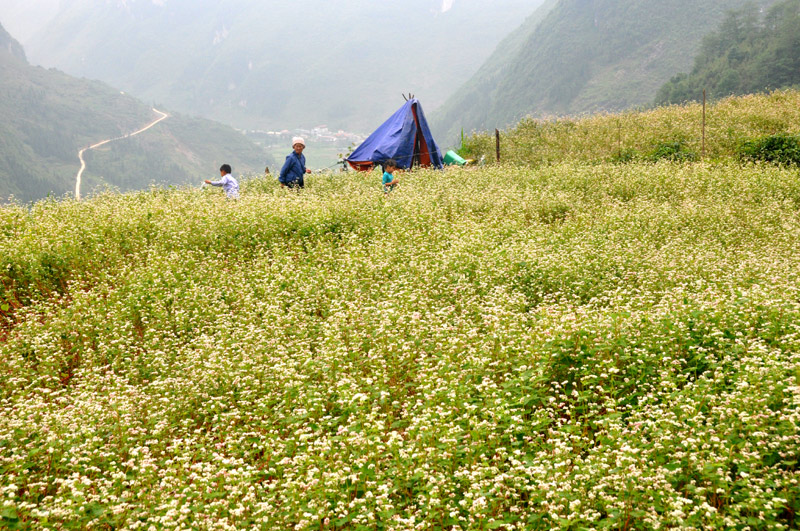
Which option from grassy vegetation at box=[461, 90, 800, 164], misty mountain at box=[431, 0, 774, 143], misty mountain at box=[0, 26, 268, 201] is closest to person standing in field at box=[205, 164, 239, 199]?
grassy vegetation at box=[461, 90, 800, 164]

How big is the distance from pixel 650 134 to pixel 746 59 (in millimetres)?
60847

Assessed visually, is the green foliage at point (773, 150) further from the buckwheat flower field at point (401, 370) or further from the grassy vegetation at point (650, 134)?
the buckwheat flower field at point (401, 370)

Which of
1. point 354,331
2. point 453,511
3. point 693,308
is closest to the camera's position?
point 453,511

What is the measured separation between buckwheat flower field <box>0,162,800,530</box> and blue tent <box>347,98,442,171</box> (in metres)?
10.3

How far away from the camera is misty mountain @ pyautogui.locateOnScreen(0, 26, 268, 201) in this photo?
392ft

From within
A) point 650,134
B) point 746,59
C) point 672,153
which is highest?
point 746,59

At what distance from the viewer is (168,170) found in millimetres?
140000

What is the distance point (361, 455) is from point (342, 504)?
2.13ft

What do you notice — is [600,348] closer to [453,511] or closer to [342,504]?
[453,511]

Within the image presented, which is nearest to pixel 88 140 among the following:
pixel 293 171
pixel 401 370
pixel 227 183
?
pixel 227 183

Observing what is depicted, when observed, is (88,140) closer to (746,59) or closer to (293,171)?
(746,59)

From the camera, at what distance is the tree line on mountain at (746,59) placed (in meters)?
64.2

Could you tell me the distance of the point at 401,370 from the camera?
6.38 metres

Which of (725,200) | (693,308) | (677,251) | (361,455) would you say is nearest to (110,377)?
(361,455)
